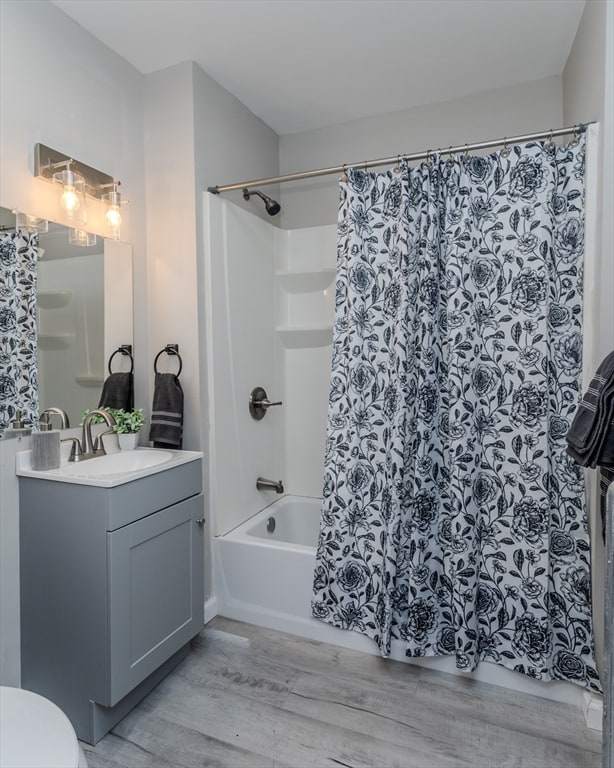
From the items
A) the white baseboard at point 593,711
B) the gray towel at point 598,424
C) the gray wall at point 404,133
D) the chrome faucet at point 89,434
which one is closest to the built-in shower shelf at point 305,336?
the gray wall at point 404,133

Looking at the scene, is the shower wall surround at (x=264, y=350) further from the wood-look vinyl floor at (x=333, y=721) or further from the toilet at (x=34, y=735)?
the toilet at (x=34, y=735)

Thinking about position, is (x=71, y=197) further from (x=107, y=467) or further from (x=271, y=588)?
(x=271, y=588)

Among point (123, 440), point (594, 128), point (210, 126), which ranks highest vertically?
point (210, 126)

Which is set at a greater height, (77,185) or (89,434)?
(77,185)

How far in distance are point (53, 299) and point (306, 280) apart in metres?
1.50

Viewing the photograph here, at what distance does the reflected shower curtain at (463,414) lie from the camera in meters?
1.85

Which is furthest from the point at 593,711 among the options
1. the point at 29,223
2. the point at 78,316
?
the point at 29,223

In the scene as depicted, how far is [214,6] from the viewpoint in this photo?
1.92 metres

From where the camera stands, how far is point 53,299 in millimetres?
1922

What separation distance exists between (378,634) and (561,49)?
8.98 ft

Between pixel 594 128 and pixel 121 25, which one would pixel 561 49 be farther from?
pixel 121 25

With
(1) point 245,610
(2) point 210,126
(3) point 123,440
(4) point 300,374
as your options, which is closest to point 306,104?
(2) point 210,126

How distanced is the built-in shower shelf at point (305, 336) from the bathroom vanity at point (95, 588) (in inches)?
51.3

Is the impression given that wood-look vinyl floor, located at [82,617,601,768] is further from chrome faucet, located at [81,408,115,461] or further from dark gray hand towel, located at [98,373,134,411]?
dark gray hand towel, located at [98,373,134,411]
